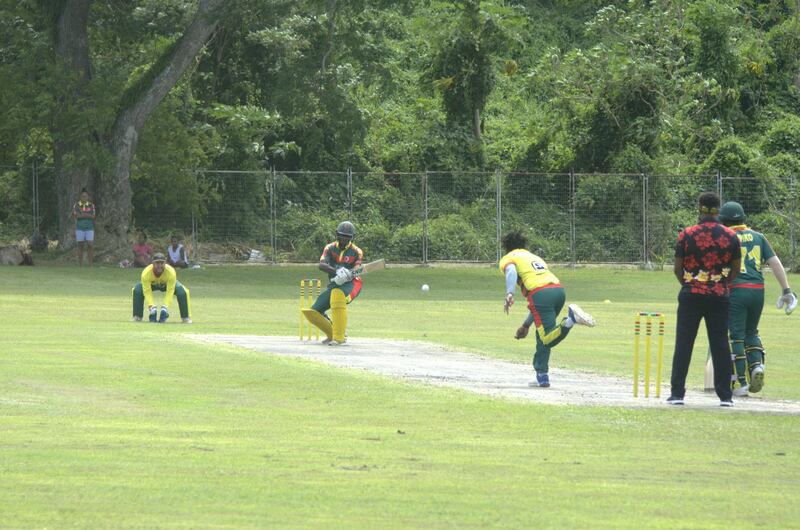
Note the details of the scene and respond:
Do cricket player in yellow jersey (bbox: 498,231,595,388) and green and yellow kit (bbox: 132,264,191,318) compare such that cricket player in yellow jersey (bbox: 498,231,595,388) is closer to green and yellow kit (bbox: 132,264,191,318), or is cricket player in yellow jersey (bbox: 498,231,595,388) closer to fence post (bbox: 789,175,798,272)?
green and yellow kit (bbox: 132,264,191,318)

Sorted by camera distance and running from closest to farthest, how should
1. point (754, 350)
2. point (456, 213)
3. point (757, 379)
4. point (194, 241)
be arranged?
point (757, 379) → point (754, 350) → point (194, 241) → point (456, 213)

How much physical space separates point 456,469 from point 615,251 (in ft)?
127

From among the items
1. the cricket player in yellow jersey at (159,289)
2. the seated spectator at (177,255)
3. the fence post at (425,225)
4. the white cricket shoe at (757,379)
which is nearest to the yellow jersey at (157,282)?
the cricket player in yellow jersey at (159,289)

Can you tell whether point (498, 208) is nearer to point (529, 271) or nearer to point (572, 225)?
point (572, 225)

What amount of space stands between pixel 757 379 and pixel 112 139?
3123cm

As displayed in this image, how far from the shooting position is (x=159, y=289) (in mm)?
25141

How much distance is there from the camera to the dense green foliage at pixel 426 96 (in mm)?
44438

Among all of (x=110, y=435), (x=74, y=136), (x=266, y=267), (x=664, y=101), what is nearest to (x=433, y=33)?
(x=664, y=101)

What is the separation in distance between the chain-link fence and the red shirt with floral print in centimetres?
3314

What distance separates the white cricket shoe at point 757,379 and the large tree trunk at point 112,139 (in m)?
29.6

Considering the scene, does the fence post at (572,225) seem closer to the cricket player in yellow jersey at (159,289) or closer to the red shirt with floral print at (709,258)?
the cricket player in yellow jersey at (159,289)

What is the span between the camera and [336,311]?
20.9 metres

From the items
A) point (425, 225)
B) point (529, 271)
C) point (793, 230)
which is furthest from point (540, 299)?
point (793, 230)

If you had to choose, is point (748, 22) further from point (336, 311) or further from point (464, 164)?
point (336, 311)
